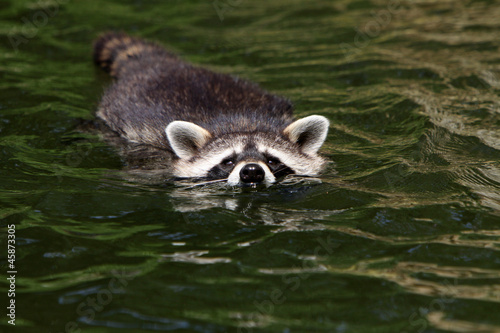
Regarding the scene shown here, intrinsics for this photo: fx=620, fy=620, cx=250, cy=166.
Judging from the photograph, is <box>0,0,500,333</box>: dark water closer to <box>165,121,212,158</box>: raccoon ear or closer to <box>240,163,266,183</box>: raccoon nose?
<box>240,163,266,183</box>: raccoon nose

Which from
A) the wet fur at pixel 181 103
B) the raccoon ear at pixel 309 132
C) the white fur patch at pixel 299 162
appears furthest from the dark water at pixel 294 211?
the wet fur at pixel 181 103

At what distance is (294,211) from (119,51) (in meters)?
5.78

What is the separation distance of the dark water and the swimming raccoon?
1.27ft

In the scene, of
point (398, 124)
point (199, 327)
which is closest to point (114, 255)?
point (199, 327)

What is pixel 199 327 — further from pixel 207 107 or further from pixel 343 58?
pixel 343 58

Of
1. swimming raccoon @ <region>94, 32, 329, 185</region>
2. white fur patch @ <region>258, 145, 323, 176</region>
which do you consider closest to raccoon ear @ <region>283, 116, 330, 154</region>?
swimming raccoon @ <region>94, 32, 329, 185</region>

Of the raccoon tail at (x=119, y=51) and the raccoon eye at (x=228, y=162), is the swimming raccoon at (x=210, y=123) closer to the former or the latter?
the raccoon eye at (x=228, y=162)

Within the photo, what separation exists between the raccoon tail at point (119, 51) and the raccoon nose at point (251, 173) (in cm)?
435

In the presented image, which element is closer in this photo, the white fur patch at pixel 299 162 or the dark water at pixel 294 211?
the dark water at pixel 294 211

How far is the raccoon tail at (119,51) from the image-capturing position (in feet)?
35.3

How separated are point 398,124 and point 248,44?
16.8 ft

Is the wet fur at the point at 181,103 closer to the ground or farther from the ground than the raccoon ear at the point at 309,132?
farther from the ground

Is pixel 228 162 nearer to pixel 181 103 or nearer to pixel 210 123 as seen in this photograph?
pixel 210 123

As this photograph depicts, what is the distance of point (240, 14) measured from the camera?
15711mm
